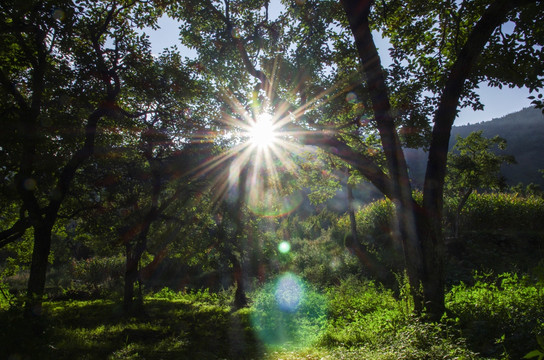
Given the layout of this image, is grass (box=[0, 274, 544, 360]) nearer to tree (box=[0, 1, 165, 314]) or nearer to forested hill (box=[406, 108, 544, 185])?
tree (box=[0, 1, 165, 314])

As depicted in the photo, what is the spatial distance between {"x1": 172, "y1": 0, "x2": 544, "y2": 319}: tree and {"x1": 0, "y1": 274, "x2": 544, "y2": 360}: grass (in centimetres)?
97

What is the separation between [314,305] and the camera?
12.0m

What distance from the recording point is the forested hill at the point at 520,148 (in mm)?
71312

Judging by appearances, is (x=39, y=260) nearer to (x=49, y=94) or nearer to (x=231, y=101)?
(x=49, y=94)

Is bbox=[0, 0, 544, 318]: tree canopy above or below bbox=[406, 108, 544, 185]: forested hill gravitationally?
below

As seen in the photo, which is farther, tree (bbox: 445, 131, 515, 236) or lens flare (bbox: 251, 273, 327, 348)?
tree (bbox: 445, 131, 515, 236)

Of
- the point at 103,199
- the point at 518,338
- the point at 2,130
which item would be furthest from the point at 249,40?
the point at 518,338

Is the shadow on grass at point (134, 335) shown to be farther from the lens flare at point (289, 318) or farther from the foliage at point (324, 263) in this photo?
the foliage at point (324, 263)

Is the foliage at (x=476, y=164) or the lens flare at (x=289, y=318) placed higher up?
the foliage at (x=476, y=164)

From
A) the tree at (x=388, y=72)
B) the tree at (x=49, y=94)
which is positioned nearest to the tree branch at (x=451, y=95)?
the tree at (x=388, y=72)

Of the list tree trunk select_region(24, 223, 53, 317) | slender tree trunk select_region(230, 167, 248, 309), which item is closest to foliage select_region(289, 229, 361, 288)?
slender tree trunk select_region(230, 167, 248, 309)

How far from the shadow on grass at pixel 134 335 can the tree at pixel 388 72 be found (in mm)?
5222

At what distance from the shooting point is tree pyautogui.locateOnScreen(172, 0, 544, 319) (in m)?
6.88

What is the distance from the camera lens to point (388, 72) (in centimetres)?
899
